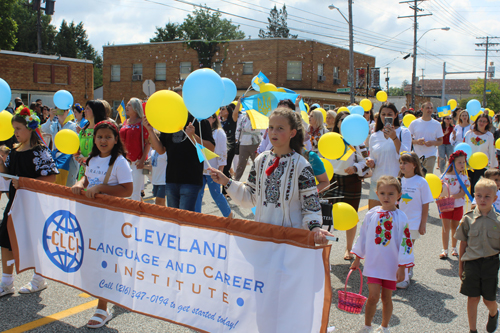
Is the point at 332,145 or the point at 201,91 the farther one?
the point at 332,145

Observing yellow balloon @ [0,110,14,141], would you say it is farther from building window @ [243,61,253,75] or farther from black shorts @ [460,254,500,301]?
building window @ [243,61,253,75]

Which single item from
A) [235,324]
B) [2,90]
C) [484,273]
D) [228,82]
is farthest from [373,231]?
[2,90]

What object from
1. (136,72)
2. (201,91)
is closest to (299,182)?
(201,91)

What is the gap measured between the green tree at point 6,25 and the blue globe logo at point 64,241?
36.9 metres

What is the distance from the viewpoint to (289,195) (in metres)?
2.92

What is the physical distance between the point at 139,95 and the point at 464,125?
3258 cm

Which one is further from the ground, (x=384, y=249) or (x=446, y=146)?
(x=446, y=146)

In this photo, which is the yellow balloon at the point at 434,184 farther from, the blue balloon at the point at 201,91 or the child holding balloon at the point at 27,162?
the child holding balloon at the point at 27,162

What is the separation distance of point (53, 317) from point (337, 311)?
2635 millimetres

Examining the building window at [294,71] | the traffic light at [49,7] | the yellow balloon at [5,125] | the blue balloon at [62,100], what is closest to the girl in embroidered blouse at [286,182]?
the yellow balloon at [5,125]

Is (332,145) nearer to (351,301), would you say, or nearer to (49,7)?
(351,301)

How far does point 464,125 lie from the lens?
388 inches

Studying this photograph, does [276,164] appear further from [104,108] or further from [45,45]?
[45,45]

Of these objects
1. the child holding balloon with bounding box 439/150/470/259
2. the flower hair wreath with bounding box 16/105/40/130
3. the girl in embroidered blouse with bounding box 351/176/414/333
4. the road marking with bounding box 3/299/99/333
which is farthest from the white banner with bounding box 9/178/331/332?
the child holding balloon with bounding box 439/150/470/259
